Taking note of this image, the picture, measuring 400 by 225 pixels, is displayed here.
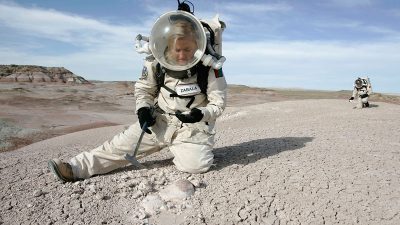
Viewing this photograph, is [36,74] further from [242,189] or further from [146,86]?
[242,189]

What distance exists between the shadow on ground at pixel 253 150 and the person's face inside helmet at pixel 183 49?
103 centimetres

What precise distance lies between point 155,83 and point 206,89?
517mm

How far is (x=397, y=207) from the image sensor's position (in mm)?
2898

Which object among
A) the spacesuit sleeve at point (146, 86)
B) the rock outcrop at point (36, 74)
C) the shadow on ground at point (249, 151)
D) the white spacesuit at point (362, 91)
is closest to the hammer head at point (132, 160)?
the shadow on ground at point (249, 151)

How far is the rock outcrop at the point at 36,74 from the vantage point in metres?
44.5

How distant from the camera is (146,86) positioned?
381cm

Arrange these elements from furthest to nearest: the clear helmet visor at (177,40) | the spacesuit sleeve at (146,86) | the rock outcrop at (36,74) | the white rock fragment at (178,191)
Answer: the rock outcrop at (36,74)
the spacesuit sleeve at (146,86)
the clear helmet visor at (177,40)
the white rock fragment at (178,191)

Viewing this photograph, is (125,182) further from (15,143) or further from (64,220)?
A: (15,143)

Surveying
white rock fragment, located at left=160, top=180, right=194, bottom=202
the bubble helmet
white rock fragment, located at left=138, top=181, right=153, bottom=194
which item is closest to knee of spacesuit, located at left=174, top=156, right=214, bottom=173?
white rock fragment, located at left=160, top=180, right=194, bottom=202

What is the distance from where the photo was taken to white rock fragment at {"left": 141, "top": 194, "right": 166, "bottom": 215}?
2953 millimetres

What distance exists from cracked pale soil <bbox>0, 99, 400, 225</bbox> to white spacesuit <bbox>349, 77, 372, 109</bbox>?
6.48 metres

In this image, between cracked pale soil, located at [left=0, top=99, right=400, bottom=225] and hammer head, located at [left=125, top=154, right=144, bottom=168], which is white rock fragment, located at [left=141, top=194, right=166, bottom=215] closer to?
cracked pale soil, located at [left=0, top=99, right=400, bottom=225]

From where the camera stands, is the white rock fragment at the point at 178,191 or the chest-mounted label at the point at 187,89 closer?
the white rock fragment at the point at 178,191

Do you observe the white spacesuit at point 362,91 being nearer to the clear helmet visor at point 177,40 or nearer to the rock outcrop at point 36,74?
the clear helmet visor at point 177,40
